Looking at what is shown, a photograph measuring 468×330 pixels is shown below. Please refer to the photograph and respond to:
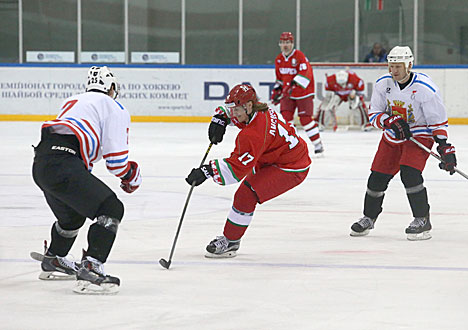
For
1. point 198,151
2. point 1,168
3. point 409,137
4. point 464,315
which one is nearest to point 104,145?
point 464,315

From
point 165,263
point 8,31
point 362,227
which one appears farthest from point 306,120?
point 8,31

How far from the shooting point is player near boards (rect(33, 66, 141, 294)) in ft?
12.4

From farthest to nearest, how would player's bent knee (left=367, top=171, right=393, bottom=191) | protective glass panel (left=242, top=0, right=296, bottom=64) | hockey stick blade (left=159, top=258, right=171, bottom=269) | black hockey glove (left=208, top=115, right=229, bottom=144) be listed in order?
1. protective glass panel (left=242, top=0, right=296, bottom=64)
2. player's bent knee (left=367, top=171, right=393, bottom=191)
3. black hockey glove (left=208, top=115, right=229, bottom=144)
4. hockey stick blade (left=159, top=258, right=171, bottom=269)

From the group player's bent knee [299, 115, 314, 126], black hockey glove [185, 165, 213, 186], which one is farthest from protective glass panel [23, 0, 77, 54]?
black hockey glove [185, 165, 213, 186]

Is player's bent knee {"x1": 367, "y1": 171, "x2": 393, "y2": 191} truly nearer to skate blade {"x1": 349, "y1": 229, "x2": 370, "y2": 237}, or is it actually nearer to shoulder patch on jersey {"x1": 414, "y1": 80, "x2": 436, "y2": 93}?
skate blade {"x1": 349, "y1": 229, "x2": 370, "y2": 237}

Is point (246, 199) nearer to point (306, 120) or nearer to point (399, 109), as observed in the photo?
point (399, 109)

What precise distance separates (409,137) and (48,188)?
7.48 ft

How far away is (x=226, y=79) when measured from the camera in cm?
1658

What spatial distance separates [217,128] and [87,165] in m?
1.10

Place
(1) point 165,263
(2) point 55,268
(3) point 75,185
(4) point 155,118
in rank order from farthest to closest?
(4) point 155,118 → (1) point 165,263 → (2) point 55,268 → (3) point 75,185

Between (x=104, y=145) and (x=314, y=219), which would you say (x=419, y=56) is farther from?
(x=104, y=145)

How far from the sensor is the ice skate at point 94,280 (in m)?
3.79

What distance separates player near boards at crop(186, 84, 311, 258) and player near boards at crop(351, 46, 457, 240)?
70cm

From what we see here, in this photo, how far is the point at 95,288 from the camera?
3.83 metres
